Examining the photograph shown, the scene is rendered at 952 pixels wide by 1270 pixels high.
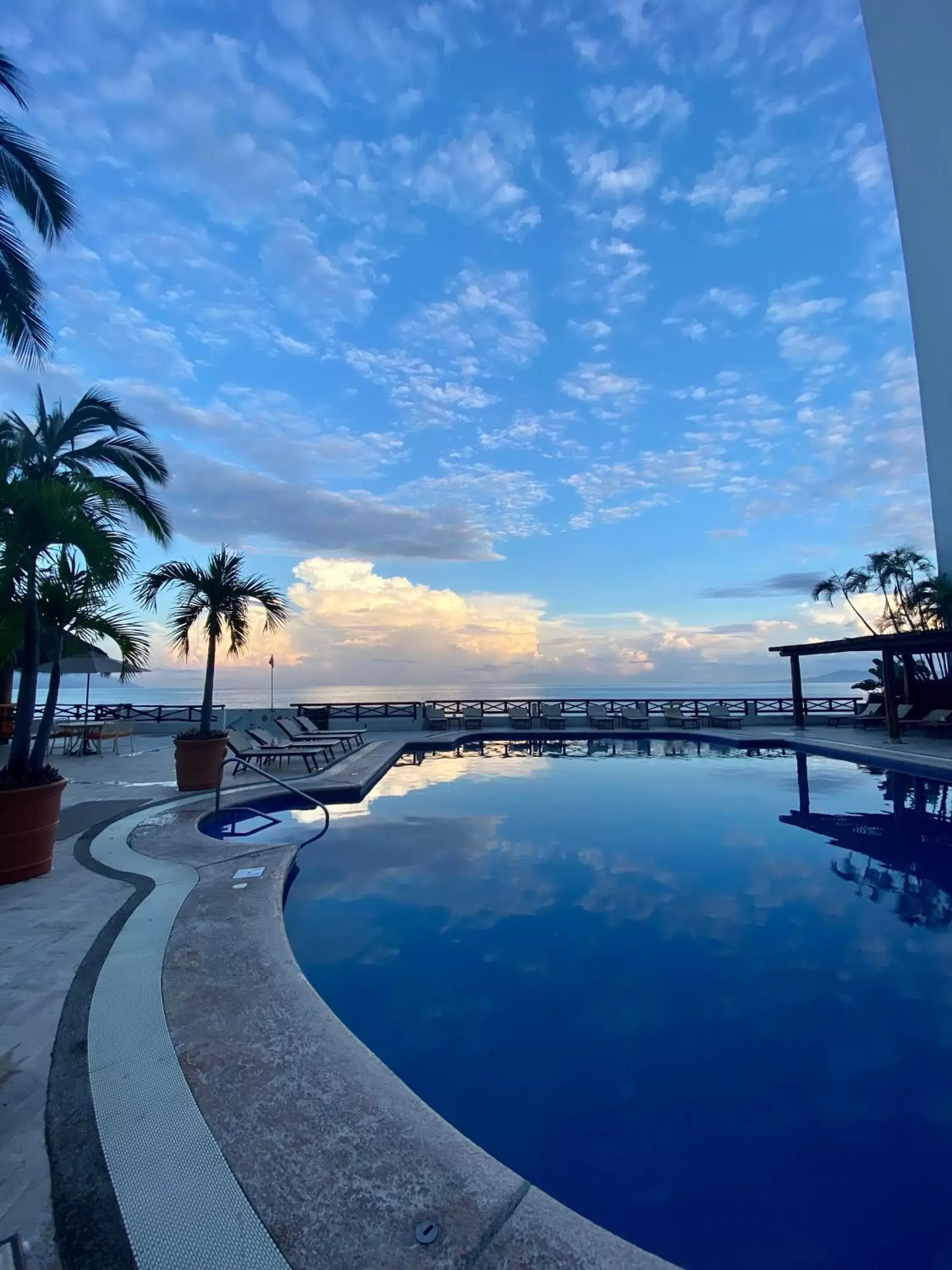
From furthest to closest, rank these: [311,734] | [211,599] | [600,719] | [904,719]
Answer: [600,719], [904,719], [311,734], [211,599]

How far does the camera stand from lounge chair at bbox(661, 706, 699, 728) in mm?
17500

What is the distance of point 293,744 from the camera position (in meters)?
11.5

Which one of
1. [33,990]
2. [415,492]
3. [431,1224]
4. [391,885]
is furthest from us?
[415,492]

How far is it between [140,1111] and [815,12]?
17.8 meters

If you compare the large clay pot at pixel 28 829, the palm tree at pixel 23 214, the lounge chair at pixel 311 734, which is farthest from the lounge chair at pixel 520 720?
the palm tree at pixel 23 214

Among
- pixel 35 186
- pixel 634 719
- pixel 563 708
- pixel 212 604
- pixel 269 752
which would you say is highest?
pixel 35 186

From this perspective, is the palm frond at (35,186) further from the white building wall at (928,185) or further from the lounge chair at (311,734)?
the white building wall at (928,185)

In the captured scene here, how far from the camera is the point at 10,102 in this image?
6371 mm

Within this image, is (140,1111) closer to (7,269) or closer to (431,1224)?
(431,1224)

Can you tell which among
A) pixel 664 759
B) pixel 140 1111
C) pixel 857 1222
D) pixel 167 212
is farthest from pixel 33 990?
pixel 664 759

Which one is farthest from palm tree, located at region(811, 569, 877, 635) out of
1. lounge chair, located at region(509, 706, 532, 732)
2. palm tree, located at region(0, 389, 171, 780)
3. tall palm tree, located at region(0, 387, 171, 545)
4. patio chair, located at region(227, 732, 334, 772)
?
palm tree, located at region(0, 389, 171, 780)

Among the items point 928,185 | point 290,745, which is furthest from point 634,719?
point 928,185

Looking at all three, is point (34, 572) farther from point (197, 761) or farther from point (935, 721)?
point (935, 721)

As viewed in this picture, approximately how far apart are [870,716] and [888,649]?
14.3 ft
